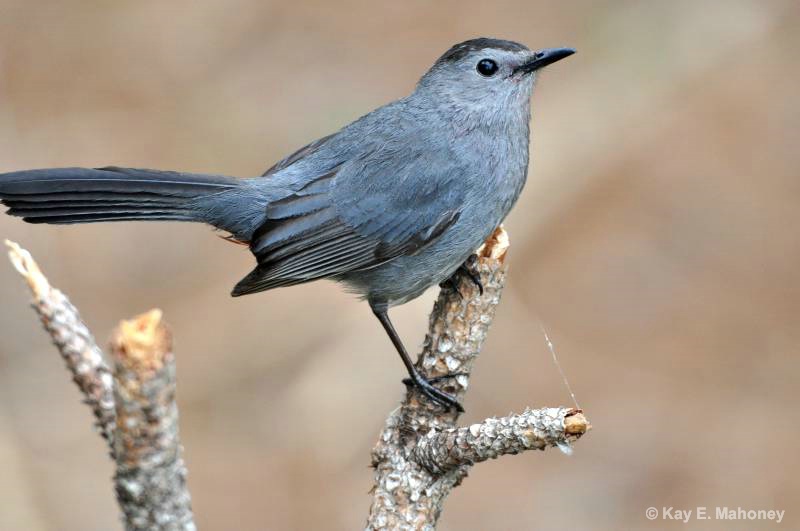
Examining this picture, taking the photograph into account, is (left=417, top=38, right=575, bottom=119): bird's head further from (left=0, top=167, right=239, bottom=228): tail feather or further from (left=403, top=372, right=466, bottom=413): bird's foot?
(left=403, top=372, right=466, bottom=413): bird's foot

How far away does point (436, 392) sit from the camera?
351cm

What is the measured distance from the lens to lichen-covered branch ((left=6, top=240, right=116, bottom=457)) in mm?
2309

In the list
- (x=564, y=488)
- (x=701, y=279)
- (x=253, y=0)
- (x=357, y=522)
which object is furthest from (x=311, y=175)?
(x=253, y=0)

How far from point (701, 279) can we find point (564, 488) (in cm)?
181

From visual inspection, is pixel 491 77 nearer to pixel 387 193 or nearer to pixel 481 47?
pixel 481 47

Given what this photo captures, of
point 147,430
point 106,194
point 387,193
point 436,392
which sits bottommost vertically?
point 147,430

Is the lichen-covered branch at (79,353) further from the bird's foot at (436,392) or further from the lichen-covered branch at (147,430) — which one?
the bird's foot at (436,392)

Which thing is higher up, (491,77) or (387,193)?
(491,77)

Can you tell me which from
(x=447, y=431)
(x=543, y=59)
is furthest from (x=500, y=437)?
(x=543, y=59)

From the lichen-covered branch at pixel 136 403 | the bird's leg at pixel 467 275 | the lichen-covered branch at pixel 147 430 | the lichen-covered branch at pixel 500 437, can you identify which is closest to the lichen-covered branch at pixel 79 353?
the lichen-covered branch at pixel 136 403

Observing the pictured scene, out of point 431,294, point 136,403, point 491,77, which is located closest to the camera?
point 136,403

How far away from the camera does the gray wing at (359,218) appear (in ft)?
14.1

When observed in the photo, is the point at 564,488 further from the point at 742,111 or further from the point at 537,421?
the point at 537,421

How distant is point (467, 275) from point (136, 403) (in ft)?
6.90
